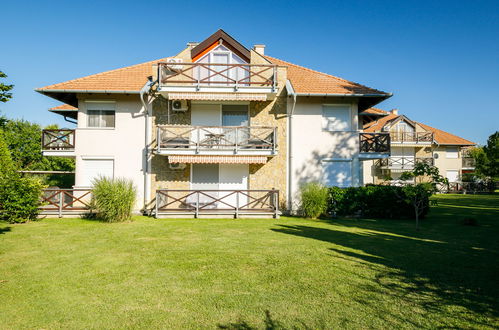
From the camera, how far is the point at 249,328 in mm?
3928

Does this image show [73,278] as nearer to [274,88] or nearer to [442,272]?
[442,272]

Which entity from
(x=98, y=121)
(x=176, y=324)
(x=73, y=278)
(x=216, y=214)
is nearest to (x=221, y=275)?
(x=176, y=324)

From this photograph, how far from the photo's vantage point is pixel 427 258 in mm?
7289

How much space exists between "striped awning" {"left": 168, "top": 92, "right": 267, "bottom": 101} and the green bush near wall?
20.7 feet

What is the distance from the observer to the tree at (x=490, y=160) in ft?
108

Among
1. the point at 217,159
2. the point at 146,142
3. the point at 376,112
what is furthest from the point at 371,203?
the point at 146,142

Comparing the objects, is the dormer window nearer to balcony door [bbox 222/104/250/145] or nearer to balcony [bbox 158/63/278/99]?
balcony [bbox 158/63/278/99]

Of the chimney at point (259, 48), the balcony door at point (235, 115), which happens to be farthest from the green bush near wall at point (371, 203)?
the chimney at point (259, 48)

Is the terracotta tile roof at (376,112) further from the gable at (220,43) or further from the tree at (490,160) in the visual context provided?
the tree at (490,160)

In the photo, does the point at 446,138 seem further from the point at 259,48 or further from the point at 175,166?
the point at 175,166

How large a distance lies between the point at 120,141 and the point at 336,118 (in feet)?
40.1

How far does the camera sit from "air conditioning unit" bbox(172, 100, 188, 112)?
15.7 m

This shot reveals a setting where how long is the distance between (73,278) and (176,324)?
3.08 metres

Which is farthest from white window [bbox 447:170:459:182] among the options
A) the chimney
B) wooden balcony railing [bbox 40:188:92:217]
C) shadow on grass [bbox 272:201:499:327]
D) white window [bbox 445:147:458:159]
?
wooden balcony railing [bbox 40:188:92:217]
